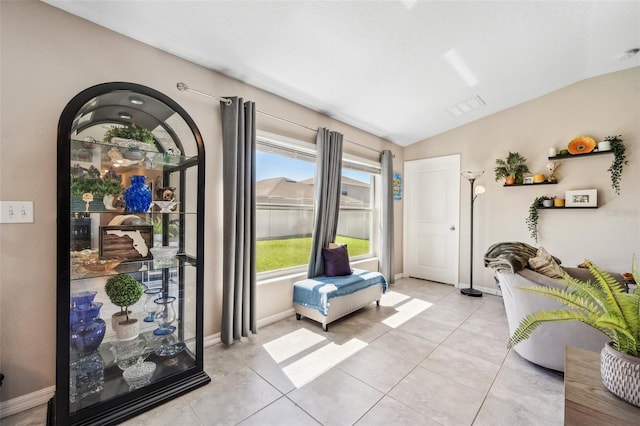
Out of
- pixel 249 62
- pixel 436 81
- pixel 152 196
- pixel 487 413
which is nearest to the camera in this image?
pixel 487 413

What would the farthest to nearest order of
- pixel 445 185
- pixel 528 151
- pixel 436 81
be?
pixel 445 185
pixel 528 151
pixel 436 81

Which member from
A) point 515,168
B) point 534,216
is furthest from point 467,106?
point 534,216

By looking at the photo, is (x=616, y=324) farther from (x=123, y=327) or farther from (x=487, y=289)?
(x=487, y=289)

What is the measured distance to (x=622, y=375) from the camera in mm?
980

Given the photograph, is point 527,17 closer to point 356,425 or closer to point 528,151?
point 528,151

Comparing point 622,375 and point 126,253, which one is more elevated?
point 126,253

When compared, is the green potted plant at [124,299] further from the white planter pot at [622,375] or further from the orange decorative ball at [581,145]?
the orange decorative ball at [581,145]

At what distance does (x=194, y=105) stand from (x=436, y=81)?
8.62 feet

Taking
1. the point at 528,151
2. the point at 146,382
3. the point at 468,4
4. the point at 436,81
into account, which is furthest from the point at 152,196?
the point at 528,151

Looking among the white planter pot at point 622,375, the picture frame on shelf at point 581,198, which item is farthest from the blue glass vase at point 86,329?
the picture frame on shelf at point 581,198

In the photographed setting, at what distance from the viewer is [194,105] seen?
2395 millimetres

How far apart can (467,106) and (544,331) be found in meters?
3.01

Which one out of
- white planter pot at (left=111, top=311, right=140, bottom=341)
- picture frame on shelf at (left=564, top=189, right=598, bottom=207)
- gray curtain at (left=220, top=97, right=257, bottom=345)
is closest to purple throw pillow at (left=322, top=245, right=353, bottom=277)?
Answer: gray curtain at (left=220, top=97, right=257, bottom=345)

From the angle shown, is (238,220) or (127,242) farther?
(238,220)
